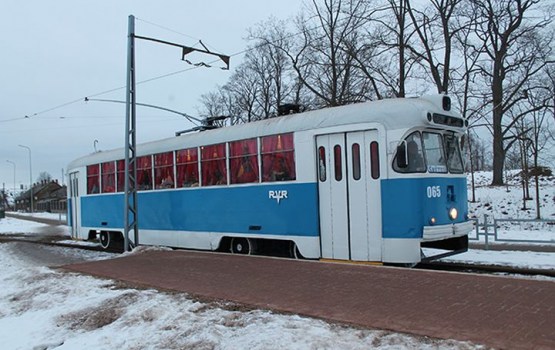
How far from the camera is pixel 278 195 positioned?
34.4 ft

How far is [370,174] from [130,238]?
346 inches

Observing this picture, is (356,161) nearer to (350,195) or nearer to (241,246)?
(350,195)

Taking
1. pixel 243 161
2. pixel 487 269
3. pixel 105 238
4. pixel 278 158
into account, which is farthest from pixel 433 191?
pixel 105 238

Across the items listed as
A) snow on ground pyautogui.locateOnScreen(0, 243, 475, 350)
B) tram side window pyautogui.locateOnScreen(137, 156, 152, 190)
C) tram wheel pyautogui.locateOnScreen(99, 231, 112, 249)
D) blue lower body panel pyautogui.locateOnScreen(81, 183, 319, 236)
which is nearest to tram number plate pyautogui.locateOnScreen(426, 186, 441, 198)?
blue lower body panel pyautogui.locateOnScreen(81, 183, 319, 236)

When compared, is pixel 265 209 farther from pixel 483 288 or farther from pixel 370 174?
pixel 483 288

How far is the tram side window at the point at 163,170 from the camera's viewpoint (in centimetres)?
1362

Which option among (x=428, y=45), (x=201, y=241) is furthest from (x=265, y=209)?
(x=428, y=45)

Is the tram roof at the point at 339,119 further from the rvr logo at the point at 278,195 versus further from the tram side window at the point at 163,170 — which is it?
the rvr logo at the point at 278,195

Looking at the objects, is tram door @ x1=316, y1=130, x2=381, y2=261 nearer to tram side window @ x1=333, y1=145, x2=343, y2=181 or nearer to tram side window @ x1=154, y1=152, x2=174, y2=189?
tram side window @ x1=333, y1=145, x2=343, y2=181

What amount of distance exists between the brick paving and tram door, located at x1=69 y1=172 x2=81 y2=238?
8.85 meters

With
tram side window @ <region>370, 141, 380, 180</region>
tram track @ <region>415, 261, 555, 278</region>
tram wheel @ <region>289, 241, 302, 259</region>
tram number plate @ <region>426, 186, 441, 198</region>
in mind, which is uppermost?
tram side window @ <region>370, 141, 380, 180</region>

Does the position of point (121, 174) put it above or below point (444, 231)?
above

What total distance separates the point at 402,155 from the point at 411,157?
189 mm

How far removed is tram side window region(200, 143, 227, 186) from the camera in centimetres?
1195
